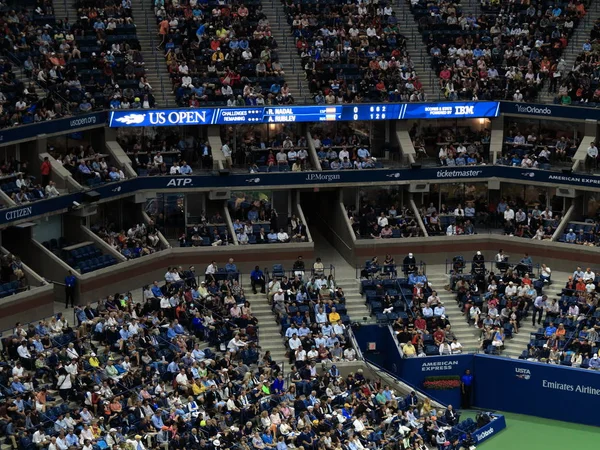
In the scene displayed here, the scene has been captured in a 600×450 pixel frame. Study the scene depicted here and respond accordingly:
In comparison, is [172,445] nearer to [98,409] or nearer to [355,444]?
[98,409]

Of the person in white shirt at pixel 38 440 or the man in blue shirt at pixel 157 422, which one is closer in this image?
the person in white shirt at pixel 38 440

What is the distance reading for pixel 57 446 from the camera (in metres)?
46.5

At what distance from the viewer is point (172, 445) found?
48094 mm

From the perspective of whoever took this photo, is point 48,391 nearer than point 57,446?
No

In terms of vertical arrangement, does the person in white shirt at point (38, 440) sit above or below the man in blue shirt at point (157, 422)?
above

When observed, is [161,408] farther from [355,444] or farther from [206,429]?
[355,444]

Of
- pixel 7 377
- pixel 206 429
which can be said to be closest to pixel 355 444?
pixel 206 429

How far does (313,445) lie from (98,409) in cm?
713

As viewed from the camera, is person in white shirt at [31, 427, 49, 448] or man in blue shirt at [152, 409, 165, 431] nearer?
person in white shirt at [31, 427, 49, 448]

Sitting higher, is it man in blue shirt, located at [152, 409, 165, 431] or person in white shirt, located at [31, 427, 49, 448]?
person in white shirt, located at [31, 427, 49, 448]

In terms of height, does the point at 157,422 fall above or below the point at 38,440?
below

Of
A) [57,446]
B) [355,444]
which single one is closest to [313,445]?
[355,444]

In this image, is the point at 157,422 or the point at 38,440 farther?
the point at 157,422

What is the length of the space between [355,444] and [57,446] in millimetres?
9800
